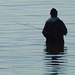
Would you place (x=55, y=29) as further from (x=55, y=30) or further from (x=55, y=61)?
(x=55, y=61)

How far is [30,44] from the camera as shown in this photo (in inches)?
807

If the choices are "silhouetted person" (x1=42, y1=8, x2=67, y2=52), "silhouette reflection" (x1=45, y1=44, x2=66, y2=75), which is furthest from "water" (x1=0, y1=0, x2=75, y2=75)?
"silhouetted person" (x1=42, y1=8, x2=67, y2=52)

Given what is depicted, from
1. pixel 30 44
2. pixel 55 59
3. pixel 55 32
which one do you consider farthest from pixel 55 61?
pixel 30 44

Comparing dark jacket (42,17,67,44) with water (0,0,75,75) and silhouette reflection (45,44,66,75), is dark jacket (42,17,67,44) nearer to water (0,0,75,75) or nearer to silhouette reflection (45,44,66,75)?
silhouette reflection (45,44,66,75)

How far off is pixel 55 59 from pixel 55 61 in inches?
15.5

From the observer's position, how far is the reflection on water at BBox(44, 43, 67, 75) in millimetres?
15285

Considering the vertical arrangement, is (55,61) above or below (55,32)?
below

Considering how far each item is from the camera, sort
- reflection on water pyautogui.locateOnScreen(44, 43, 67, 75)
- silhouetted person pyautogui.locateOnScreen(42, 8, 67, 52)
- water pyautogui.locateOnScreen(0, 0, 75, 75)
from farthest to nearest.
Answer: silhouetted person pyautogui.locateOnScreen(42, 8, 67, 52), water pyautogui.locateOnScreen(0, 0, 75, 75), reflection on water pyautogui.locateOnScreen(44, 43, 67, 75)

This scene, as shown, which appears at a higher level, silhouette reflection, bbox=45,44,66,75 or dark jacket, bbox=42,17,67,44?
dark jacket, bbox=42,17,67,44

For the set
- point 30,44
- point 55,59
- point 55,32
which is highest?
point 55,32

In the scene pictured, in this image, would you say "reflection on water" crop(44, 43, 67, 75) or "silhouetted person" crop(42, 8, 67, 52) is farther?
"silhouetted person" crop(42, 8, 67, 52)

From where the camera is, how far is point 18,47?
19.8m

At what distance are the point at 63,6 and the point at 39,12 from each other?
10.1 feet

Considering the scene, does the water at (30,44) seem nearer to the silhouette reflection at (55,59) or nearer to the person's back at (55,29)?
the silhouette reflection at (55,59)
